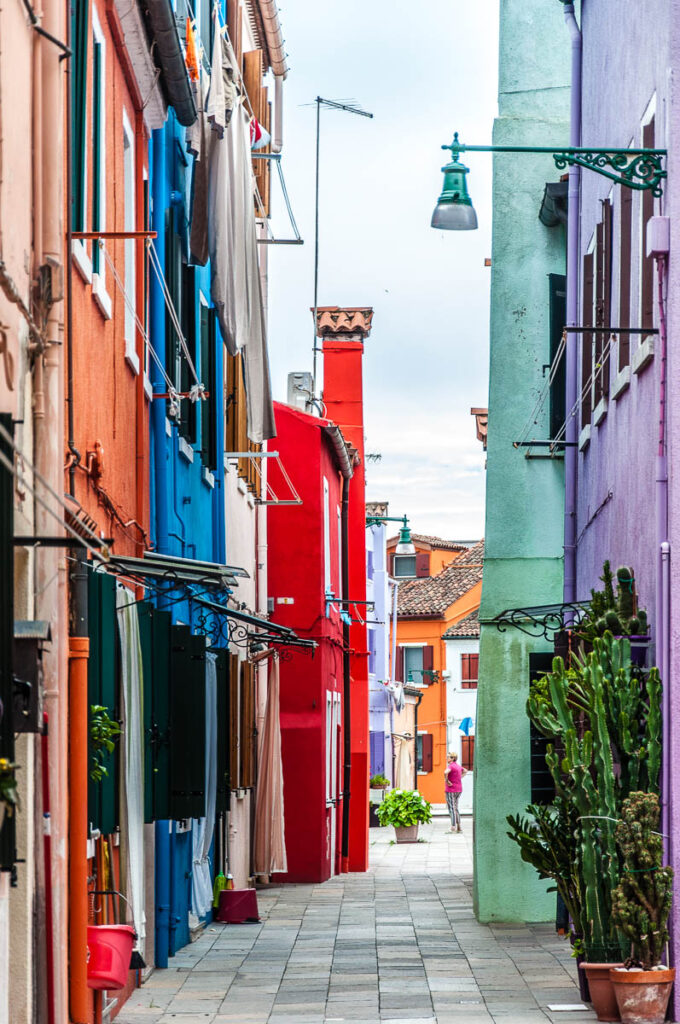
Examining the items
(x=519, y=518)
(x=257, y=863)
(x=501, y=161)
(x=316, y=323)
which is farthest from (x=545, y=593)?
(x=316, y=323)

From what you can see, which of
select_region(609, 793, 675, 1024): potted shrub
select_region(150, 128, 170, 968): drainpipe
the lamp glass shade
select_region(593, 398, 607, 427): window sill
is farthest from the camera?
select_region(593, 398, 607, 427): window sill

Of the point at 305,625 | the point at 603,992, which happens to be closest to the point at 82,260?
the point at 603,992

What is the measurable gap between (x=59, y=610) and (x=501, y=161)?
12.2 m

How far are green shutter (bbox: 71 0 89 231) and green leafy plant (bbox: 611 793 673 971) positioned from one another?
4.78 metres

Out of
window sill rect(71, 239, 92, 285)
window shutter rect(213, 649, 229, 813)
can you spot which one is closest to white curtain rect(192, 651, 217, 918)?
window shutter rect(213, 649, 229, 813)

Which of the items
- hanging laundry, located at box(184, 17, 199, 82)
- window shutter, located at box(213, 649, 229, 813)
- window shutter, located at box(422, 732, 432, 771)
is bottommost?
window shutter, located at box(422, 732, 432, 771)

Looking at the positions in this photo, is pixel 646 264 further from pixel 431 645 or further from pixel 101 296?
pixel 431 645

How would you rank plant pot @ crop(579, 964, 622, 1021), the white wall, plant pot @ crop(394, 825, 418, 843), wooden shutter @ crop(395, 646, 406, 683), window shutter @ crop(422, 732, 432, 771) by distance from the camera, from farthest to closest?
wooden shutter @ crop(395, 646, 406, 683) < the white wall < window shutter @ crop(422, 732, 432, 771) < plant pot @ crop(394, 825, 418, 843) < plant pot @ crop(579, 964, 622, 1021)

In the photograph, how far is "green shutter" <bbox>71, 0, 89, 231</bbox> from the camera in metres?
9.32

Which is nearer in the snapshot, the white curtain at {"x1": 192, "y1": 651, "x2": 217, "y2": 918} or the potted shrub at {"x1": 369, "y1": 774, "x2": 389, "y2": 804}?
the white curtain at {"x1": 192, "y1": 651, "x2": 217, "y2": 918}

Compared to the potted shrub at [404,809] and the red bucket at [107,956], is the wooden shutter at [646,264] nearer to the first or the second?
the red bucket at [107,956]

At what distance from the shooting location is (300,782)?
2481 cm

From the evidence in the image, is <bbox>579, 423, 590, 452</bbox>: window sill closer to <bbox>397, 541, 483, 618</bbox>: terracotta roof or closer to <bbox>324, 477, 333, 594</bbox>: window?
<bbox>324, 477, 333, 594</bbox>: window

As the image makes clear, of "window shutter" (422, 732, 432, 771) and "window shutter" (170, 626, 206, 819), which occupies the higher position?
"window shutter" (170, 626, 206, 819)
